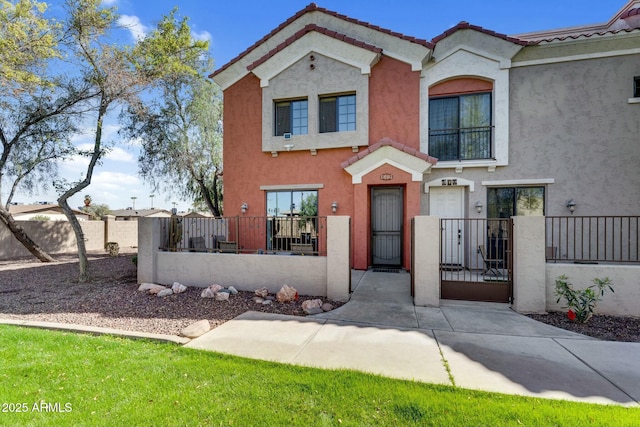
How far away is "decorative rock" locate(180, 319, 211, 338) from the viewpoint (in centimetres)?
485

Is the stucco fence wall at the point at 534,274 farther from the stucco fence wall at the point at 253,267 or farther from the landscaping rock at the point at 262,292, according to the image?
the landscaping rock at the point at 262,292

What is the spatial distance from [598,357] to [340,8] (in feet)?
42.1

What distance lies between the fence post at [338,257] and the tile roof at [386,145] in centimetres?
367

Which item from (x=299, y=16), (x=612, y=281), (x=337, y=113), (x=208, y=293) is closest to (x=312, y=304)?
(x=208, y=293)

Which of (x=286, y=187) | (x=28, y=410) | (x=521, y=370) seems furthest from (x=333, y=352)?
(x=286, y=187)

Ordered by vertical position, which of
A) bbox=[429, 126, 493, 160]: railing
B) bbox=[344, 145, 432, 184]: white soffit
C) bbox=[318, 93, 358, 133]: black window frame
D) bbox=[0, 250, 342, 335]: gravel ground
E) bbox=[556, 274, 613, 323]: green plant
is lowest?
bbox=[0, 250, 342, 335]: gravel ground

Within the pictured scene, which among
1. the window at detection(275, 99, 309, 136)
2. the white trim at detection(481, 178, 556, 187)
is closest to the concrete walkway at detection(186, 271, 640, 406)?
the white trim at detection(481, 178, 556, 187)

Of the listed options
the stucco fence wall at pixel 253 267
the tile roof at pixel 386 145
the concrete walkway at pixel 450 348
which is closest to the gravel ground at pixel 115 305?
the stucco fence wall at pixel 253 267

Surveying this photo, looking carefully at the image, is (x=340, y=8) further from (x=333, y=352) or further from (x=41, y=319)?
(x=41, y=319)

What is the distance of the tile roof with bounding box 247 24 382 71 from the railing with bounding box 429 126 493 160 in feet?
12.2

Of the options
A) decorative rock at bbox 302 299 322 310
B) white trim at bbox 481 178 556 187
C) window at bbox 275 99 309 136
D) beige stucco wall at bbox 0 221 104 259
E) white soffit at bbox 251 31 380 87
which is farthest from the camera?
beige stucco wall at bbox 0 221 104 259

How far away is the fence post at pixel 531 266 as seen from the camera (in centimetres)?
599

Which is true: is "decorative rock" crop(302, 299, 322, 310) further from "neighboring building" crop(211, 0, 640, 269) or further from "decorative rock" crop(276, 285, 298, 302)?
"neighboring building" crop(211, 0, 640, 269)

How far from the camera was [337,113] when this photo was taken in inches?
421
